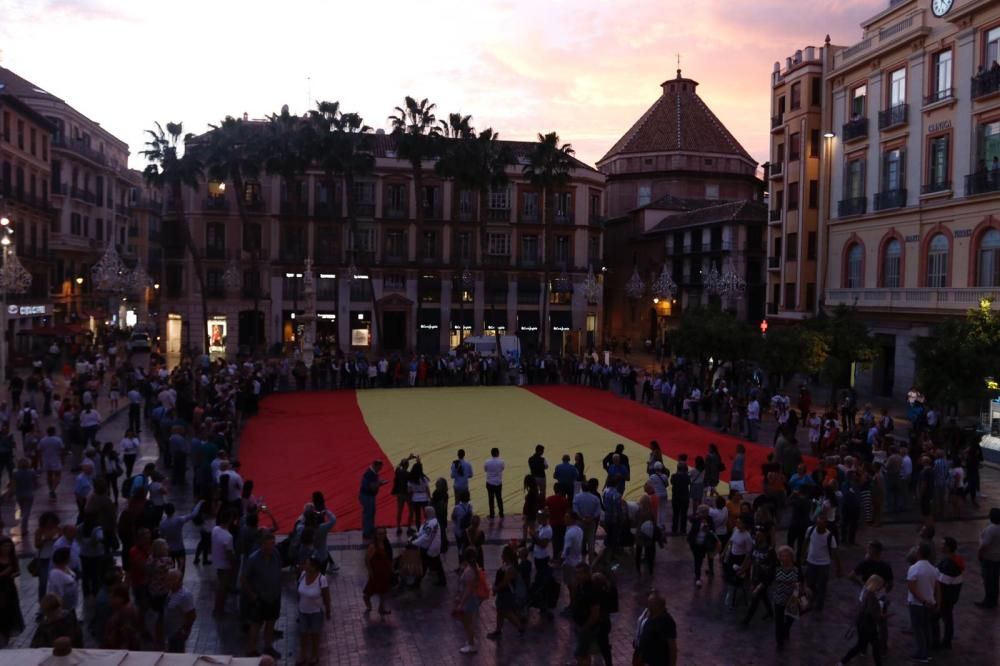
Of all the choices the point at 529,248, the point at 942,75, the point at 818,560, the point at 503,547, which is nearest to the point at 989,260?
the point at 942,75

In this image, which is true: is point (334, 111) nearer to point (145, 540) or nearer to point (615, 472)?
point (615, 472)

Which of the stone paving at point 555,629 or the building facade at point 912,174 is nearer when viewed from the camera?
the stone paving at point 555,629

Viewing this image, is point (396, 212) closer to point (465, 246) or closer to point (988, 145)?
point (465, 246)

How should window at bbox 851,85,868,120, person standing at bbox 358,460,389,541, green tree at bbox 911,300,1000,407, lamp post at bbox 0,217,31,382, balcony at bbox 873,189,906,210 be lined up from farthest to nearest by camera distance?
window at bbox 851,85,868,120 → balcony at bbox 873,189,906,210 → lamp post at bbox 0,217,31,382 → green tree at bbox 911,300,1000,407 → person standing at bbox 358,460,389,541

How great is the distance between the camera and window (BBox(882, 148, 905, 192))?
38.3m

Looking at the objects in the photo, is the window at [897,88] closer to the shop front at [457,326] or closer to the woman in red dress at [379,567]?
the shop front at [457,326]

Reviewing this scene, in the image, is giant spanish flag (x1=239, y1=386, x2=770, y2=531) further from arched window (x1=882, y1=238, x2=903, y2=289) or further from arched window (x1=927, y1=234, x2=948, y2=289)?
arched window (x1=882, y1=238, x2=903, y2=289)

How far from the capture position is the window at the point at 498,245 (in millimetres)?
65562

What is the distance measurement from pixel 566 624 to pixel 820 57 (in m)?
40.4

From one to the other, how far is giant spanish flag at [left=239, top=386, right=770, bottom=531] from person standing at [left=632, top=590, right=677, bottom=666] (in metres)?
9.47

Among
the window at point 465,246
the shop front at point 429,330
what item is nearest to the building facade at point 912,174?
the window at point 465,246

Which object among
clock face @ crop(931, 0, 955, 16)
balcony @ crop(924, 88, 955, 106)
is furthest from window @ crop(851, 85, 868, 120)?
clock face @ crop(931, 0, 955, 16)

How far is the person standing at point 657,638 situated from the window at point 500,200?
57.7 meters

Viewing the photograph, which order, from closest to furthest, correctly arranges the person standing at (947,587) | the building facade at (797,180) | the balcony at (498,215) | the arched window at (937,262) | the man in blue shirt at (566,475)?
the person standing at (947,587), the man in blue shirt at (566,475), the arched window at (937,262), the building facade at (797,180), the balcony at (498,215)
